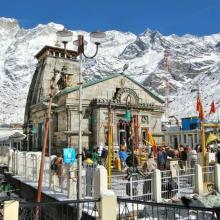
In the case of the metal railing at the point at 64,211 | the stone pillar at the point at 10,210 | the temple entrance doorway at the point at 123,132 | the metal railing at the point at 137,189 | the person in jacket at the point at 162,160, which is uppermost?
the temple entrance doorway at the point at 123,132

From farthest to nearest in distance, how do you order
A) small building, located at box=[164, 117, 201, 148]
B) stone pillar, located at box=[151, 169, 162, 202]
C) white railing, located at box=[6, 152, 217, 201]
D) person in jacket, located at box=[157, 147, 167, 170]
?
small building, located at box=[164, 117, 201, 148] → person in jacket, located at box=[157, 147, 167, 170] → white railing, located at box=[6, 152, 217, 201] → stone pillar, located at box=[151, 169, 162, 202]

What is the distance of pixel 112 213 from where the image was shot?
7.56 metres

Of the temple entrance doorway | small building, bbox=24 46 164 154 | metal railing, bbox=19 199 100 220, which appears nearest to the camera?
metal railing, bbox=19 199 100 220

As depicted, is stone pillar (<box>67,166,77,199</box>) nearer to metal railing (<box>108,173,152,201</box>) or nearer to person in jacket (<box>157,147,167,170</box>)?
metal railing (<box>108,173,152,201</box>)

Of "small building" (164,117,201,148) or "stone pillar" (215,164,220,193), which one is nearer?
"stone pillar" (215,164,220,193)

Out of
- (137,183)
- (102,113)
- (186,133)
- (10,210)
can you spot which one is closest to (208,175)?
(137,183)

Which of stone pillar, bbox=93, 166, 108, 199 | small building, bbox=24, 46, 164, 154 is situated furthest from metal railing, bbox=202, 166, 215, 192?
small building, bbox=24, 46, 164, 154

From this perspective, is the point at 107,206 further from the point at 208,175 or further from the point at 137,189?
the point at 208,175

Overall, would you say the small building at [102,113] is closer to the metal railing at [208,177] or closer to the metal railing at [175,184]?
the metal railing at [208,177]

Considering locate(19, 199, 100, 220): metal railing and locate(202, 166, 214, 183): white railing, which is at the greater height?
locate(202, 166, 214, 183): white railing

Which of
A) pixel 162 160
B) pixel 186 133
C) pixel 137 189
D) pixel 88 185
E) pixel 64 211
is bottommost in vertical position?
pixel 64 211

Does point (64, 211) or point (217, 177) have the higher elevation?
point (217, 177)

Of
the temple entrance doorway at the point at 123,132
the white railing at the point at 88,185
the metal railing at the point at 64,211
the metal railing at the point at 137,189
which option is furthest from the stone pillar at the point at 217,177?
the temple entrance doorway at the point at 123,132

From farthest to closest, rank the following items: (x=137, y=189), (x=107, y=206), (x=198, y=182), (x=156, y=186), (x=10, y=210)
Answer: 1. (x=198, y=182)
2. (x=137, y=189)
3. (x=156, y=186)
4. (x=107, y=206)
5. (x=10, y=210)
